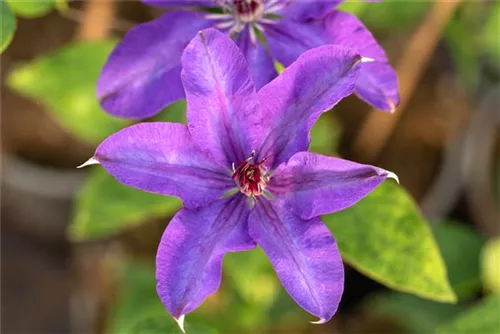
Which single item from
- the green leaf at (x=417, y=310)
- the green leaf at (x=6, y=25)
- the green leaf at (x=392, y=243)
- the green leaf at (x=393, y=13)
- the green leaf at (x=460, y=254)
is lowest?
the green leaf at (x=417, y=310)

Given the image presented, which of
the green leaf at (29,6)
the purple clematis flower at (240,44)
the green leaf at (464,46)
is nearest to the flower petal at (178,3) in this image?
the purple clematis flower at (240,44)

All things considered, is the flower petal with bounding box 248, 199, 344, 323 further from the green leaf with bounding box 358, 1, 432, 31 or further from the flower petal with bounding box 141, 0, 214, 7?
the green leaf with bounding box 358, 1, 432, 31

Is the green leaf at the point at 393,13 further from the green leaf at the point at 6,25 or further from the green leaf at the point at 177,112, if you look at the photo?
the green leaf at the point at 6,25

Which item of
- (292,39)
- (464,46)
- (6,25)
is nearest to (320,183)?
(292,39)

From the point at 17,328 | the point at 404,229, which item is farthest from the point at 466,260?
the point at 17,328

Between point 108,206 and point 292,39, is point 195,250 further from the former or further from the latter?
point 108,206
